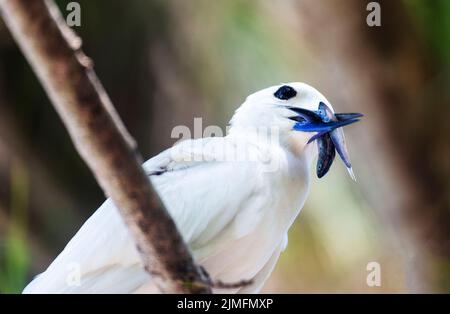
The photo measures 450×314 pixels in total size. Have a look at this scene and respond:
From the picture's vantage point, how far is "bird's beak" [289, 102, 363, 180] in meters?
2.58

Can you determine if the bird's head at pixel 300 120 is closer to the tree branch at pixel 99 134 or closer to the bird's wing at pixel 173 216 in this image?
the bird's wing at pixel 173 216

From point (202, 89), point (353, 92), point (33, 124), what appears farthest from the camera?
point (202, 89)

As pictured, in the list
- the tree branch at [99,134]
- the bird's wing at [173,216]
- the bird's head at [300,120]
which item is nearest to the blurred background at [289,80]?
the bird's head at [300,120]

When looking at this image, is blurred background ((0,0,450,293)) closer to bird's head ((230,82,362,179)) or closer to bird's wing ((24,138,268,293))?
bird's head ((230,82,362,179))

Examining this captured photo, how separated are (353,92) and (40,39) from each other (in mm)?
1652

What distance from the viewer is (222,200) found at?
2520 millimetres

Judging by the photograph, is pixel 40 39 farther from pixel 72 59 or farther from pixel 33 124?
pixel 33 124

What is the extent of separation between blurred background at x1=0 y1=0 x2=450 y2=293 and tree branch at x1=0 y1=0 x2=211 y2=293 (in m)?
1.13

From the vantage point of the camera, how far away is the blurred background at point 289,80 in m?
2.81

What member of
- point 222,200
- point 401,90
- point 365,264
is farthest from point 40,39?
point 365,264

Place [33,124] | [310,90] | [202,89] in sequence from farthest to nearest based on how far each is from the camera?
[202,89] < [33,124] < [310,90]

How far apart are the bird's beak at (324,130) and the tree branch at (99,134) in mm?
782

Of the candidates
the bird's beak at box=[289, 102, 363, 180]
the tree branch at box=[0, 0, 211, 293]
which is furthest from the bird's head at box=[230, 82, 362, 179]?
the tree branch at box=[0, 0, 211, 293]

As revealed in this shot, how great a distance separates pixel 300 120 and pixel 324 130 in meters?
0.14
